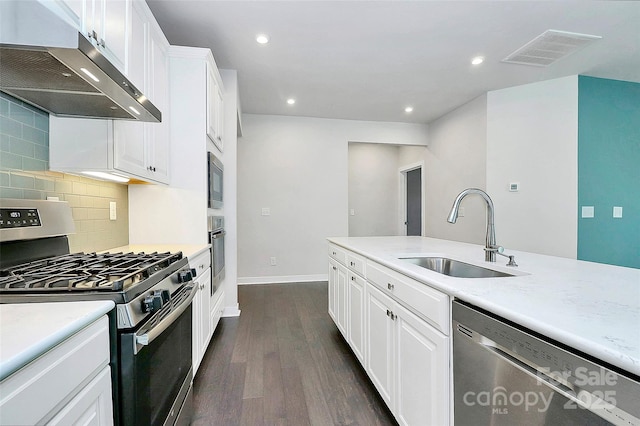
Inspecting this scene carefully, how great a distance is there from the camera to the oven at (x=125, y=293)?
35.4 inches

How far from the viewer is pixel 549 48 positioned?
9.07 feet

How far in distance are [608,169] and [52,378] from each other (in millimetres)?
5054

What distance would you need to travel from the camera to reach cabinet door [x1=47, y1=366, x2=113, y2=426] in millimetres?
683

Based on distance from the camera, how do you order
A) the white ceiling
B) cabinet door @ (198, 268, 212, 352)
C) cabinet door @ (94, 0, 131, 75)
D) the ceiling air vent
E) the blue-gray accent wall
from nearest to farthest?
1. cabinet door @ (94, 0, 131, 75)
2. cabinet door @ (198, 268, 212, 352)
3. the white ceiling
4. the ceiling air vent
5. the blue-gray accent wall

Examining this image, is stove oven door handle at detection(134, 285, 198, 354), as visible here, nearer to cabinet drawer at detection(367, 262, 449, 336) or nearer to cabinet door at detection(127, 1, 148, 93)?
cabinet drawer at detection(367, 262, 449, 336)

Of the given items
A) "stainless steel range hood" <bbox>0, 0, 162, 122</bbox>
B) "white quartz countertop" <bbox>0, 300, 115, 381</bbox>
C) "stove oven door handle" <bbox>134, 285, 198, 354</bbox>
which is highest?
"stainless steel range hood" <bbox>0, 0, 162, 122</bbox>

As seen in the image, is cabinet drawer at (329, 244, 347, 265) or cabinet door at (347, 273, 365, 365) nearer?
cabinet door at (347, 273, 365, 365)

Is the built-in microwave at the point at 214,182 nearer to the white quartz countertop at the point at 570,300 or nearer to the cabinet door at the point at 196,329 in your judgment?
the cabinet door at the point at 196,329

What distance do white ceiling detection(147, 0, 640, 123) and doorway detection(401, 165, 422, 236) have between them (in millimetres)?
2448

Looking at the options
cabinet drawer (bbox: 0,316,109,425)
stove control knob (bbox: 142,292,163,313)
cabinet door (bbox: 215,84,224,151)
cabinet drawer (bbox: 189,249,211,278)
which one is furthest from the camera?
cabinet door (bbox: 215,84,224,151)

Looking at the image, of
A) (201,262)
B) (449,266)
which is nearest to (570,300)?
(449,266)

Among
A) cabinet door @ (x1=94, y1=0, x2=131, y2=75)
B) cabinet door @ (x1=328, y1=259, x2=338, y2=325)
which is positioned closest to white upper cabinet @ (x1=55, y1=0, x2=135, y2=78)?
cabinet door @ (x1=94, y1=0, x2=131, y2=75)

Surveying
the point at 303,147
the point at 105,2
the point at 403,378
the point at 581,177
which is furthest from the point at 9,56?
the point at 581,177

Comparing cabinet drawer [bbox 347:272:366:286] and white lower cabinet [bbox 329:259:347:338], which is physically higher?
cabinet drawer [bbox 347:272:366:286]
